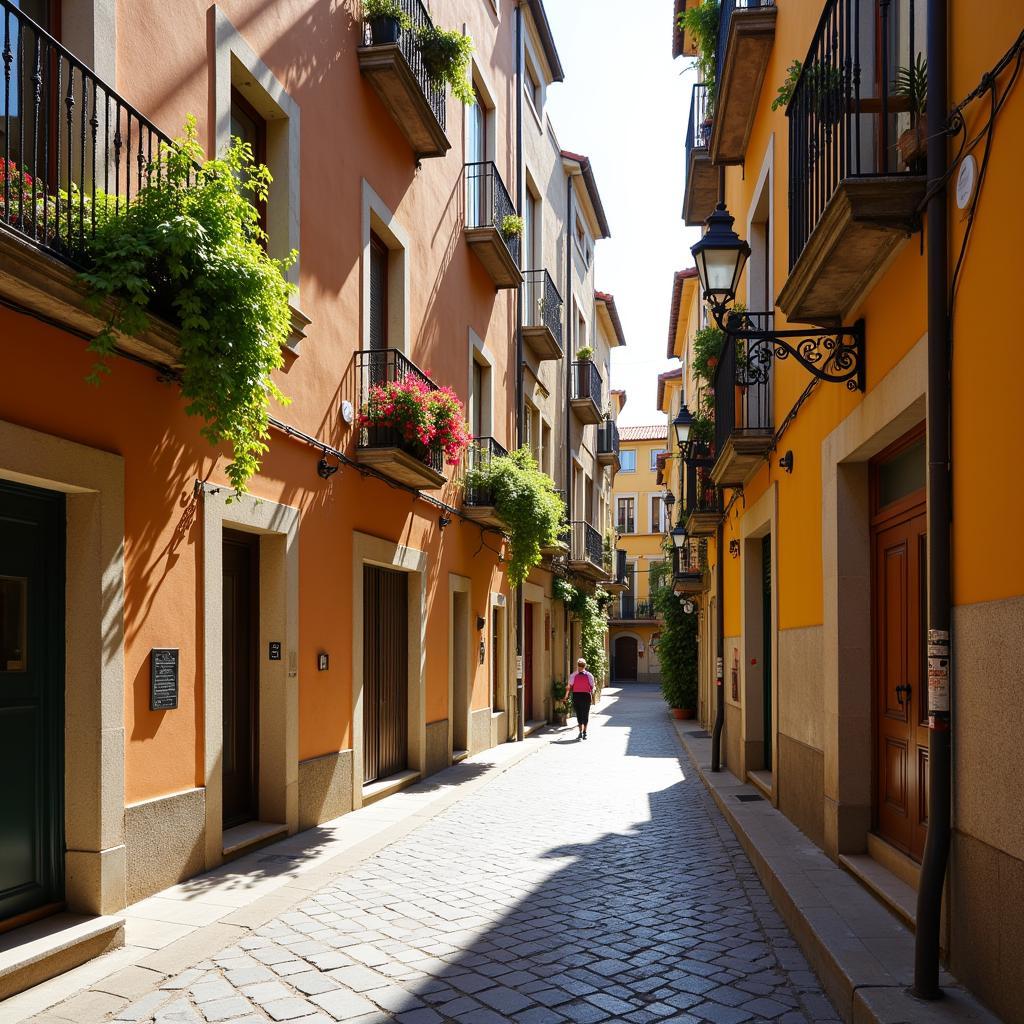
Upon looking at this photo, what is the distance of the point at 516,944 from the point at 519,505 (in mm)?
10211

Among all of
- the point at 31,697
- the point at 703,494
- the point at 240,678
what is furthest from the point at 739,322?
the point at 703,494

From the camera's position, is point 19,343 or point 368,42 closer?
point 19,343

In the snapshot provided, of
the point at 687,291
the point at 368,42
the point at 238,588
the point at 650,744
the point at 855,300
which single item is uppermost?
the point at 687,291

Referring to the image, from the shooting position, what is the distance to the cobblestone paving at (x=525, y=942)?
4.80 metres

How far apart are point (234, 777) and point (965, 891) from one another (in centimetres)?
587

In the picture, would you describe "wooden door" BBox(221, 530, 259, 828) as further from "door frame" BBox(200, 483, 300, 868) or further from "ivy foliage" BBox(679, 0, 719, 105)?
"ivy foliage" BBox(679, 0, 719, 105)

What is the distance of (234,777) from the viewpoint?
27.5ft

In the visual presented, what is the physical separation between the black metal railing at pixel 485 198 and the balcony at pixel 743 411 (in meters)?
5.28

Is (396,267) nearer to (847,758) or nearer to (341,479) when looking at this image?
(341,479)

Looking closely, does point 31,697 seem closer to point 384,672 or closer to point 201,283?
point 201,283

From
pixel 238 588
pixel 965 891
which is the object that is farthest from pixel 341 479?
pixel 965 891

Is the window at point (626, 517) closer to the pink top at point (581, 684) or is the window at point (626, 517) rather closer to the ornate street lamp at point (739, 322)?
the pink top at point (581, 684)

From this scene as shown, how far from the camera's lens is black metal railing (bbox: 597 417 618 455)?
34306 millimetres

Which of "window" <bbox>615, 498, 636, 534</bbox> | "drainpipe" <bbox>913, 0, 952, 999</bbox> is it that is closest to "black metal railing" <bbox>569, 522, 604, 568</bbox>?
"drainpipe" <bbox>913, 0, 952, 999</bbox>
